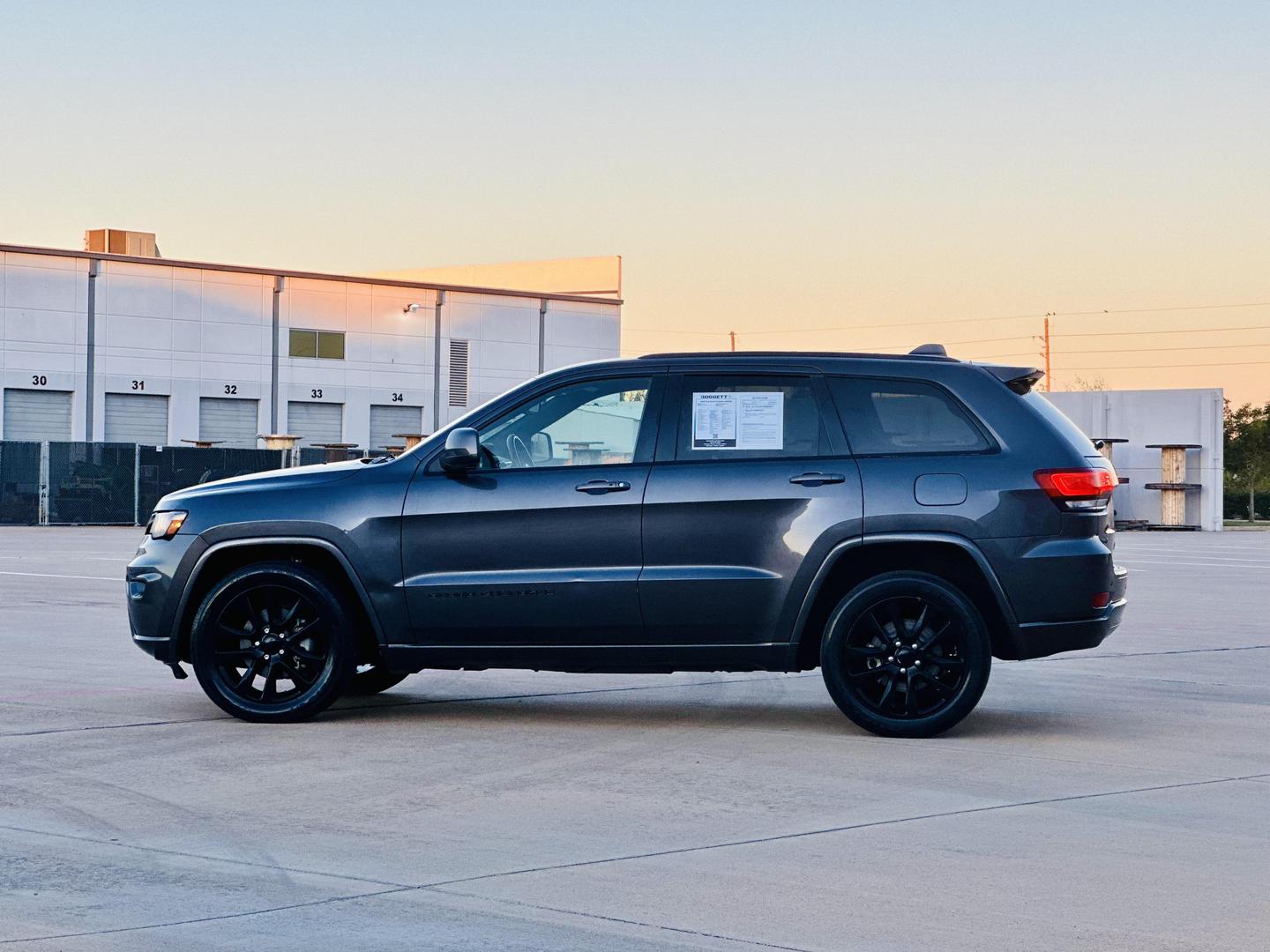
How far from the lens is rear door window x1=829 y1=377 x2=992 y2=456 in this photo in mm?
9023

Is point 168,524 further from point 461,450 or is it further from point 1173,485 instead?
point 1173,485

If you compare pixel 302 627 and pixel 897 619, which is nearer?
pixel 897 619

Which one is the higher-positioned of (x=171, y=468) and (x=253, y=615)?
(x=171, y=468)

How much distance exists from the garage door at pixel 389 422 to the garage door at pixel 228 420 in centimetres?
488

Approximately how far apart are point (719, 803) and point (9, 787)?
112 inches

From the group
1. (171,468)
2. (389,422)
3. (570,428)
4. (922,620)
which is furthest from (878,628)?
(389,422)

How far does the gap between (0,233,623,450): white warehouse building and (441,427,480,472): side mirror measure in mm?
53140

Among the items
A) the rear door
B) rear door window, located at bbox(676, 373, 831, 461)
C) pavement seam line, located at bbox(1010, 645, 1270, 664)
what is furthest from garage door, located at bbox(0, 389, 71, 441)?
the rear door

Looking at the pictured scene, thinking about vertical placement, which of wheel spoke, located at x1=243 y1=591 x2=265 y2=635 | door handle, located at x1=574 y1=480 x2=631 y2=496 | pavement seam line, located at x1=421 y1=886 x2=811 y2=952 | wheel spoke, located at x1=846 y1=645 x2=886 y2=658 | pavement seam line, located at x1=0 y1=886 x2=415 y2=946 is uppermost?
door handle, located at x1=574 y1=480 x2=631 y2=496

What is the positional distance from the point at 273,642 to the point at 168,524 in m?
0.85

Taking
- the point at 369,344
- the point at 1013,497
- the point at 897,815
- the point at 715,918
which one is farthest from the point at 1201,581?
the point at 369,344

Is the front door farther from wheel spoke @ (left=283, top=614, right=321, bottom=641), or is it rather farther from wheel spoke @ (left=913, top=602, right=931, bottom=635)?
wheel spoke @ (left=913, top=602, right=931, bottom=635)

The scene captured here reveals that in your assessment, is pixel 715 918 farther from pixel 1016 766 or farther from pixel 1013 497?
pixel 1013 497

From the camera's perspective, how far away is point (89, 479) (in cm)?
4566
